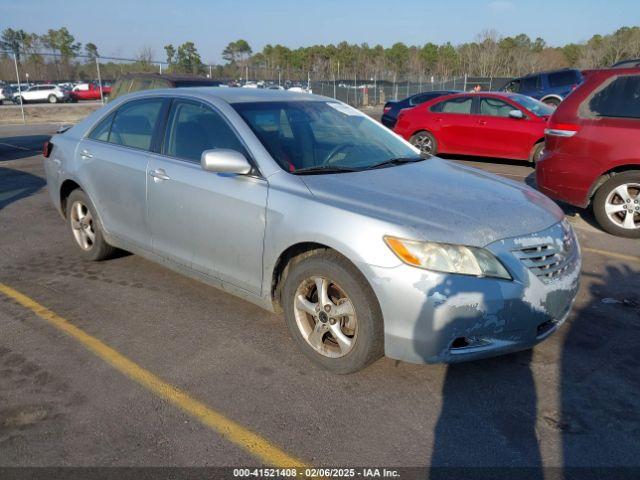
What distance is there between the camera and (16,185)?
8828mm

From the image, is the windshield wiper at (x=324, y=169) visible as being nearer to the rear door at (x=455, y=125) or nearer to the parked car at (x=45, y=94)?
the rear door at (x=455, y=125)

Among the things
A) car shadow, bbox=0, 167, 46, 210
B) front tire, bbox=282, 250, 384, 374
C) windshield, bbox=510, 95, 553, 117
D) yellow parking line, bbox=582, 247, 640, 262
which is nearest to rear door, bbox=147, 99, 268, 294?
front tire, bbox=282, 250, 384, 374

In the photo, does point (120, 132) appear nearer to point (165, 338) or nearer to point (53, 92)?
point (165, 338)

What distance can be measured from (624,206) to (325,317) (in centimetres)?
444

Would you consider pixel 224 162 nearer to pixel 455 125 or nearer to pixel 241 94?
pixel 241 94

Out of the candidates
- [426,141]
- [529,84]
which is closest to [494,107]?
[426,141]

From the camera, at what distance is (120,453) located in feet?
8.31

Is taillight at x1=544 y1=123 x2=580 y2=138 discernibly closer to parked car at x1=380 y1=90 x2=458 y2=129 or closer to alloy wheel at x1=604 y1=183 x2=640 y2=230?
alloy wheel at x1=604 y1=183 x2=640 y2=230

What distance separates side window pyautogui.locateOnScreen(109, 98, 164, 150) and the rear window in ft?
58.2

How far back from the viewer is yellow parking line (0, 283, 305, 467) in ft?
8.36

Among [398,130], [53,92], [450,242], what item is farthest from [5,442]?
[53,92]

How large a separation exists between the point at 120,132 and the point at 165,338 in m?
1.98

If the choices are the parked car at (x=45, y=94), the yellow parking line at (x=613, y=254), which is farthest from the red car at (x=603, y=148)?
the parked car at (x=45, y=94)

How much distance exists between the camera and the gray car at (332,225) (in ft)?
9.23
